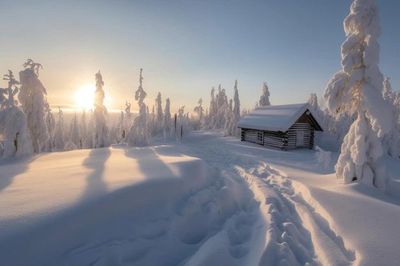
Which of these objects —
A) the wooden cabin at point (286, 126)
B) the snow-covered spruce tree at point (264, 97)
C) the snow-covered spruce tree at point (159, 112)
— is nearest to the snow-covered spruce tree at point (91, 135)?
the snow-covered spruce tree at point (159, 112)

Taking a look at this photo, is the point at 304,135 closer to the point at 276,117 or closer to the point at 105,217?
the point at 276,117

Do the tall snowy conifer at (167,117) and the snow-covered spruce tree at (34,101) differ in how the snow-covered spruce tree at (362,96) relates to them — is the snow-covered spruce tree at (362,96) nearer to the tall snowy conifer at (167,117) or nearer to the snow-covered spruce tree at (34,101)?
the snow-covered spruce tree at (34,101)

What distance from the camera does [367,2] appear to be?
10.5m

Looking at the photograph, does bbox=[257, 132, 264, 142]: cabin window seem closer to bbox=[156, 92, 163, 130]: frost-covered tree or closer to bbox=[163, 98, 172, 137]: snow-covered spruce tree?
bbox=[163, 98, 172, 137]: snow-covered spruce tree

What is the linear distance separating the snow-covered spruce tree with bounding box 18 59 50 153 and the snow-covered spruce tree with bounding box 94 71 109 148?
8.78 meters

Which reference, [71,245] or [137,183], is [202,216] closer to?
[137,183]

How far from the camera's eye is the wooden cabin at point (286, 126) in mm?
25375

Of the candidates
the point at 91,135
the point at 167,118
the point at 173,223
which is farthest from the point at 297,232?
the point at 167,118

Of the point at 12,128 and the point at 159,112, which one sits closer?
the point at 12,128

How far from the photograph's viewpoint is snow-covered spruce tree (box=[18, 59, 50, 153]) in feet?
70.4

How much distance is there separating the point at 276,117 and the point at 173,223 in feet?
79.3

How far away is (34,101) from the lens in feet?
72.2

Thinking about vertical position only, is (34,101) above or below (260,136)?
above

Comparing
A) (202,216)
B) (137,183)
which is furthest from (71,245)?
(202,216)
